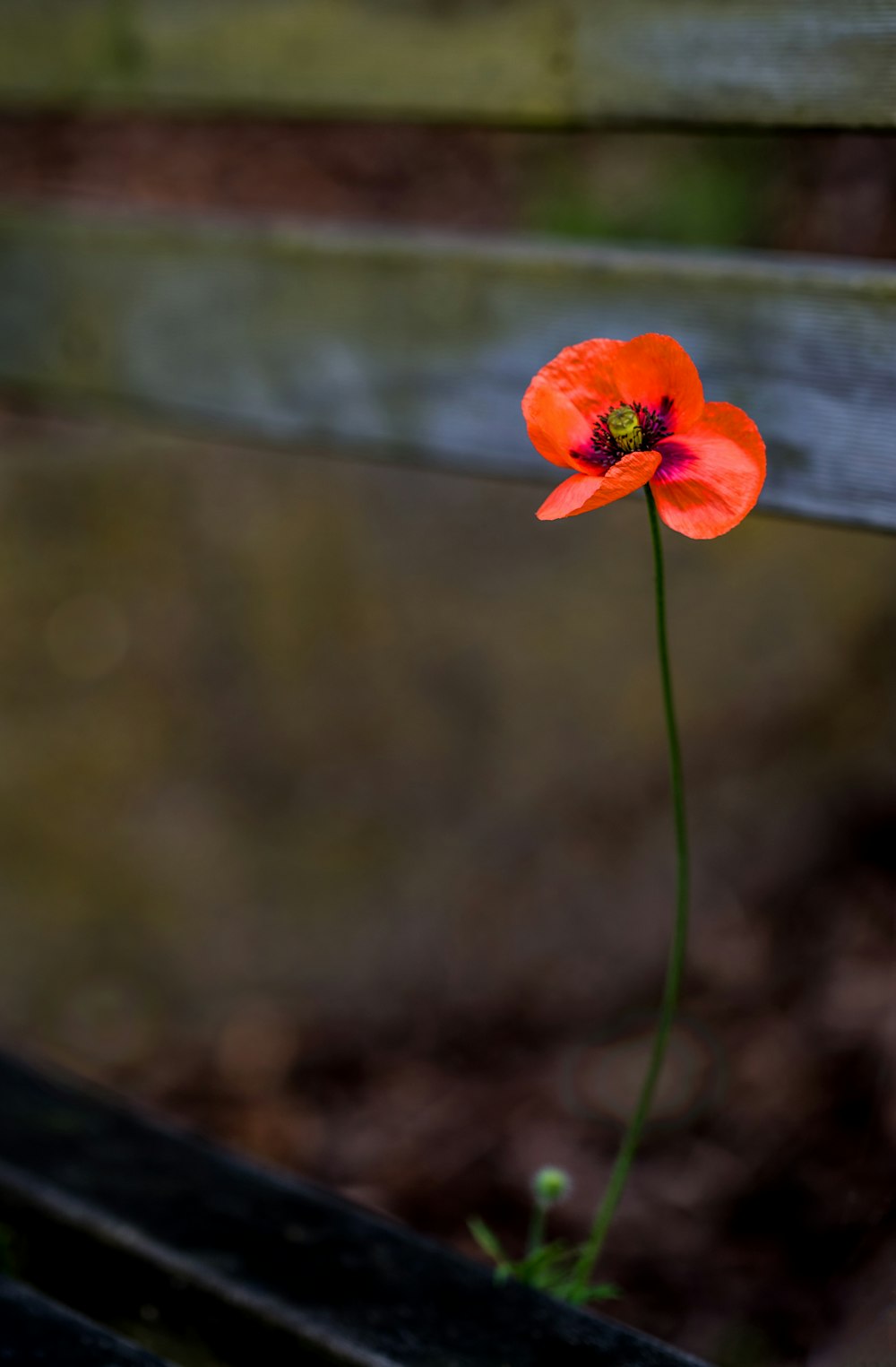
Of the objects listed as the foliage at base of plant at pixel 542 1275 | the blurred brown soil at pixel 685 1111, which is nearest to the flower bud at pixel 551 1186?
the foliage at base of plant at pixel 542 1275

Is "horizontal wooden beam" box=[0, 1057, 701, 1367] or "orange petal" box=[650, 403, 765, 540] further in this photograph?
"horizontal wooden beam" box=[0, 1057, 701, 1367]

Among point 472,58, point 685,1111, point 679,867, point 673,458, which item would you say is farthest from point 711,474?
point 685,1111

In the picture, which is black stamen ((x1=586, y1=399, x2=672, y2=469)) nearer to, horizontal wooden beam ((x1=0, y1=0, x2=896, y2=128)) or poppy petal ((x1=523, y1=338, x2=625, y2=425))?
poppy petal ((x1=523, y1=338, x2=625, y2=425))

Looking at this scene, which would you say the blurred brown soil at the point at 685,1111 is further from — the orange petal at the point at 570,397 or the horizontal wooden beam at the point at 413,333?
the orange petal at the point at 570,397

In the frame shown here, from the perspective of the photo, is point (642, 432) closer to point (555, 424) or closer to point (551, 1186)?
point (555, 424)

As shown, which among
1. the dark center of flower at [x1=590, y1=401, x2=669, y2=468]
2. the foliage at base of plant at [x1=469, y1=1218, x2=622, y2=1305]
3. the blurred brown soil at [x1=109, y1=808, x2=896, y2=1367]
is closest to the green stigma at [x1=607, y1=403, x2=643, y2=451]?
the dark center of flower at [x1=590, y1=401, x2=669, y2=468]

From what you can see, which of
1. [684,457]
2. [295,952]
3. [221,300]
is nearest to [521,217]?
[221,300]

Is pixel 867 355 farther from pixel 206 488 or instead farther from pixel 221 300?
pixel 206 488
